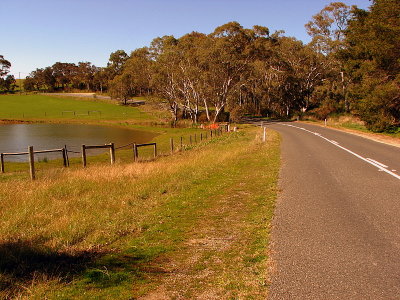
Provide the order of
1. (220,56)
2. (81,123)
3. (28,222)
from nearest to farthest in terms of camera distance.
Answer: (28,222) < (220,56) < (81,123)

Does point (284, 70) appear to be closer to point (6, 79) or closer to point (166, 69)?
point (166, 69)

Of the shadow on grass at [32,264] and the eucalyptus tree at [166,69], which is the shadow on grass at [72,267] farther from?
the eucalyptus tree at [166,69]

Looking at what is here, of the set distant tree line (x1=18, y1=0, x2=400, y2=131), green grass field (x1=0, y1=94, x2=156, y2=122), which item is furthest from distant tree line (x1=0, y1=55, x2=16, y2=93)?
distant tree line (x1=18, y1=0, x2=400, y2=131)

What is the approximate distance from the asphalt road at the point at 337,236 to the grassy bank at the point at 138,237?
1.30ft

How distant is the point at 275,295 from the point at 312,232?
2426 mm

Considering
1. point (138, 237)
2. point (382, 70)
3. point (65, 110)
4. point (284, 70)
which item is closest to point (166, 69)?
point (284, 70)

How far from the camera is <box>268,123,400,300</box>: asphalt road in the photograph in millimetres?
4305

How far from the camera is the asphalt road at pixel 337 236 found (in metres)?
4.30

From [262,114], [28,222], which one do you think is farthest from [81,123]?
[28,222]

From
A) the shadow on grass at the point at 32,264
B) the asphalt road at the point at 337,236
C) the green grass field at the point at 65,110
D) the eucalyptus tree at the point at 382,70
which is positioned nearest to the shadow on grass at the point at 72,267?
the shadow on grass at the point at 32,264

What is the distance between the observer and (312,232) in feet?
20.3

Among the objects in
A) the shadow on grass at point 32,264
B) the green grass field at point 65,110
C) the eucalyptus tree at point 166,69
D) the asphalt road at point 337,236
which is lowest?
the shadow on grass at point 32,264

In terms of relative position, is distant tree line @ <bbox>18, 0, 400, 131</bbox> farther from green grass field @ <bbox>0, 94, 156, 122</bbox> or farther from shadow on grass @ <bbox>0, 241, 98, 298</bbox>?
shadow on grass @ <bbox>0, 241, 98, 298</bbox>

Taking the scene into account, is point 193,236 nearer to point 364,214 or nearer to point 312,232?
point 312,232
